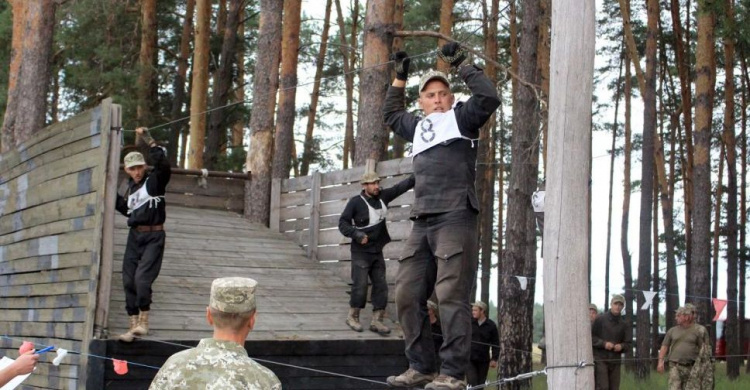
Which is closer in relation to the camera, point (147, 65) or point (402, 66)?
point (402, 66)

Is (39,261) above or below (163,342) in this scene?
above

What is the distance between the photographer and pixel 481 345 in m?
13.5

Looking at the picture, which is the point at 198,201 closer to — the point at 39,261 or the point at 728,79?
the point at 39,261

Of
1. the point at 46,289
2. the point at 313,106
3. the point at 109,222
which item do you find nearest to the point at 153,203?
the point at 109,222

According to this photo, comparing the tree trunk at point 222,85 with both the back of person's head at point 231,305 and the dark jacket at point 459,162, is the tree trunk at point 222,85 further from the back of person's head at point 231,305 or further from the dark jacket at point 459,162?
the back of person's head at point 231,305

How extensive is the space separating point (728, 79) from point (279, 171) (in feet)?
56.8

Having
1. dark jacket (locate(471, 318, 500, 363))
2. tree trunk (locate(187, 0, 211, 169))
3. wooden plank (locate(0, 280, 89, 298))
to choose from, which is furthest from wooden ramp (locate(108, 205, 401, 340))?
tree trunk (locate(187, 0, 211, 169))

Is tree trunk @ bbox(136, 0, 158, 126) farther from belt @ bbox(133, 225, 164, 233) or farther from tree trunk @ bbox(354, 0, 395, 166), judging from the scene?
belt @ bbox(133, 225, 164, 233)

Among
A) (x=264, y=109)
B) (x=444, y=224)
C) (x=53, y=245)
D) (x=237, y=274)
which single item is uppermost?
(x=264, y=109)

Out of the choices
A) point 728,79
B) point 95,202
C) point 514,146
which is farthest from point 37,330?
point 728,79

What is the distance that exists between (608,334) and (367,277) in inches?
196

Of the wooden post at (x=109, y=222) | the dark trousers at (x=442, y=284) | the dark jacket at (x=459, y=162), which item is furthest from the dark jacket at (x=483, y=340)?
the dark jacket at (x=459, y=162)

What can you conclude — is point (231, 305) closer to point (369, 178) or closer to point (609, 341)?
point (369, 178)

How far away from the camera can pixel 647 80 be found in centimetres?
2364
